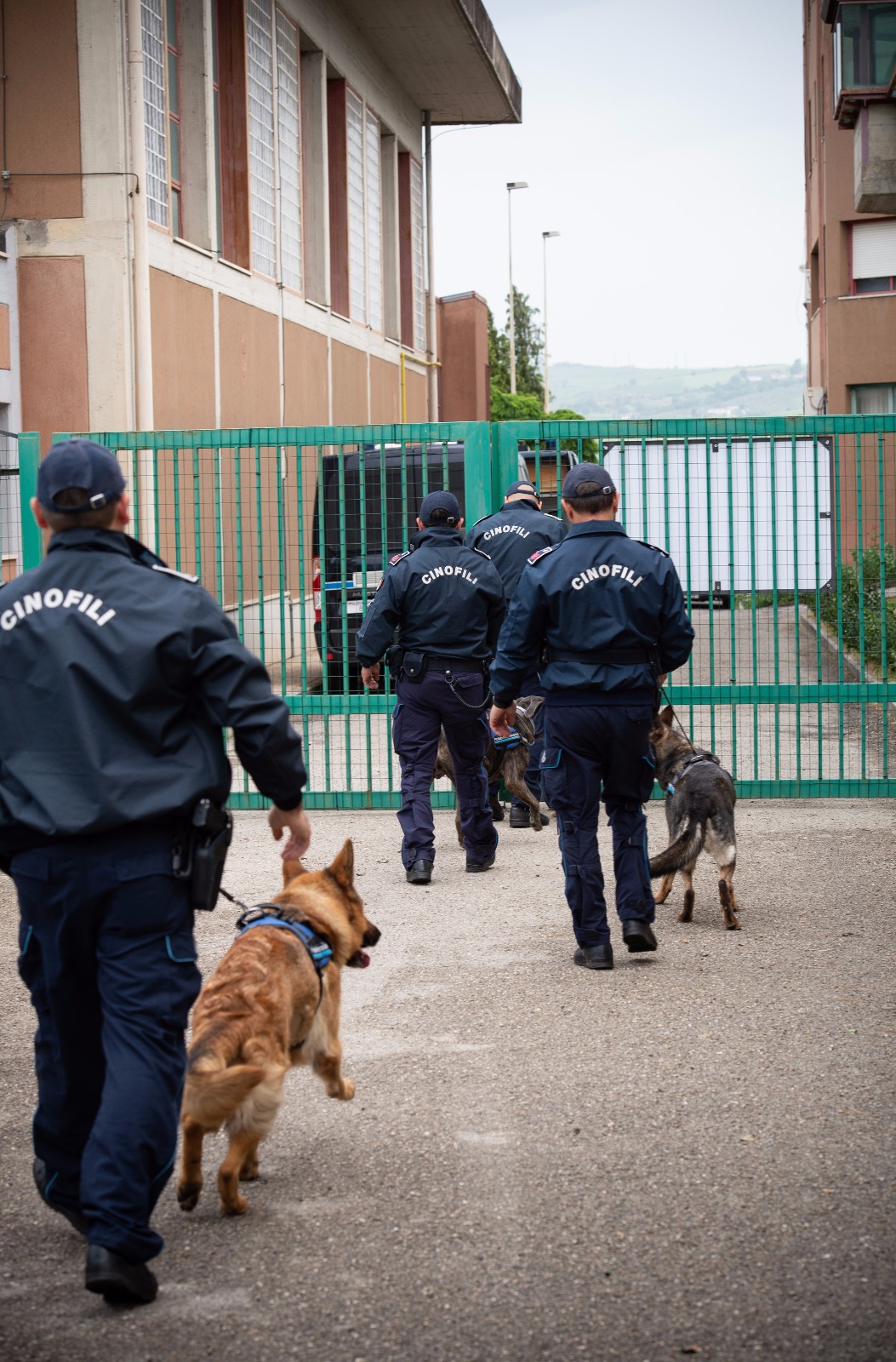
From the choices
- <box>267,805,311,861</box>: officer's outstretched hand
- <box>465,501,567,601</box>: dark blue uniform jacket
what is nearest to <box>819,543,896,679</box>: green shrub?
<box>465,501,567,601</box>: dark blue uniform jacket

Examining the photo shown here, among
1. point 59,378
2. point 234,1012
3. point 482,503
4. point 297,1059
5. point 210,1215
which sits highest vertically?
point 59,378

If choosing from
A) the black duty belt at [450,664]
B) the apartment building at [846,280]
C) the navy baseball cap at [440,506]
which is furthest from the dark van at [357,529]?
the apartment building at [846,280]

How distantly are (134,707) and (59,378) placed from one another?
42.4 ft

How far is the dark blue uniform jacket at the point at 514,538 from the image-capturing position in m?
9.51

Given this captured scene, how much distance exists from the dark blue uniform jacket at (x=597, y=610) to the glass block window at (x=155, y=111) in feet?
36.7

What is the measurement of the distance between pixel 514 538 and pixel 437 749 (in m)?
1.71

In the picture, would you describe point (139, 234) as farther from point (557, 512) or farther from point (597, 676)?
point (597, 676)

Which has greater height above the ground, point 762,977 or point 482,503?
point 482,503

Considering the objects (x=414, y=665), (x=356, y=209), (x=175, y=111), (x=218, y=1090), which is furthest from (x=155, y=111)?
(x=218, y=1090)

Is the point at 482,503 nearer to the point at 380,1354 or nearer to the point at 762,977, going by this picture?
the point at 762,977

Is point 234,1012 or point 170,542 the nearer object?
point 234,1012

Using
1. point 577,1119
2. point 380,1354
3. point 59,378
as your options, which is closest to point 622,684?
point 577,1119

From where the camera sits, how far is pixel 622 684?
6.45 metres

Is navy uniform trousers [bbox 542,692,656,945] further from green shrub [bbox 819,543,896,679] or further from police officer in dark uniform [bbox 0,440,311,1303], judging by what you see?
green shrub [bbox 819,543,896,679]
